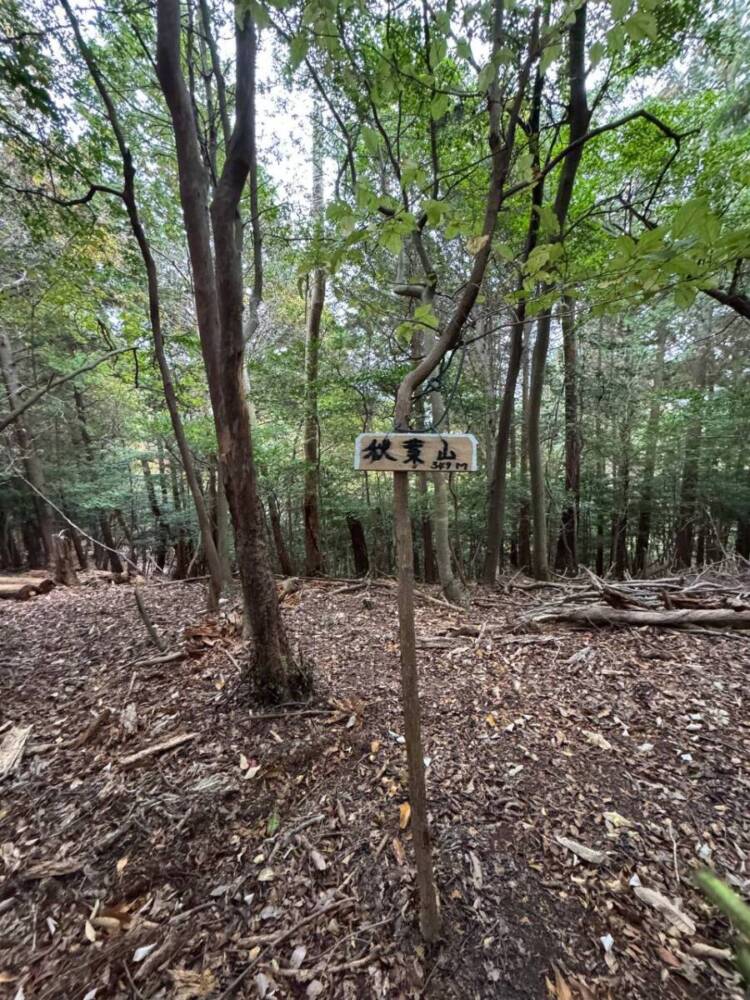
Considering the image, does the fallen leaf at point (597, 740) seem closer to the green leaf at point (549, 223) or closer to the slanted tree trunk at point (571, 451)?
the green leaf at point (549, 223)

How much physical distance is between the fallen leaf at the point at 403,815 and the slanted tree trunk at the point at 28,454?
7.62m

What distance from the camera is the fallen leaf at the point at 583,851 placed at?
1703 mm

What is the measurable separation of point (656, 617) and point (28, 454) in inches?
→ 415

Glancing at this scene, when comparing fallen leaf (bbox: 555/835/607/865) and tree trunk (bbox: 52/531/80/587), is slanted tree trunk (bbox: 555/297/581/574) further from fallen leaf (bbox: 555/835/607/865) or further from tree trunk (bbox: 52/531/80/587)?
tree trunk (bbox: 52/531/80/587)

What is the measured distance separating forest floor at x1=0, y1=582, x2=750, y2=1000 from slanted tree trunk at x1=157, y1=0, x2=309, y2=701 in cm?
38

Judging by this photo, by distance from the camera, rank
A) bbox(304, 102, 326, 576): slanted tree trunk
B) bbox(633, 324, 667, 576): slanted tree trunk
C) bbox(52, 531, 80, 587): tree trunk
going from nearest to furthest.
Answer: bbox(304, 102, 326, 576): slanted tree trunk → bbox(52, 531, 80, 587): tree trunk → bbox(633, 324, 667, 576): slanted tree trunk

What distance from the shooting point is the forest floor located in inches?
56.0

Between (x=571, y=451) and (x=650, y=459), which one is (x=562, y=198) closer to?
(x=571, y=451)

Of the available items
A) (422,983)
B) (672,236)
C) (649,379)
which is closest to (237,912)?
(422,983)

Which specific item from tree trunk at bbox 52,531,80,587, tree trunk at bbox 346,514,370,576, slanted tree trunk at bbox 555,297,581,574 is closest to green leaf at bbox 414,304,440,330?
tree trunk at bbox 346,514,370,576

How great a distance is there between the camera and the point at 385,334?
21.9 ft

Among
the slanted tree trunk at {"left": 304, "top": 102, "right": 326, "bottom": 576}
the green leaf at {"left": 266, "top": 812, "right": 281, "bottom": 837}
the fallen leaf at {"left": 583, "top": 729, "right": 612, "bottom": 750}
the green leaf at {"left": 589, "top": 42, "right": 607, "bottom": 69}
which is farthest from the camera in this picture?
the slanted tree trunk at {"left": 304, "top": 102, "right": 326, "bottom": 576}

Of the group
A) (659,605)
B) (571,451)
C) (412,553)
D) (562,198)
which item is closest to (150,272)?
(562,198)

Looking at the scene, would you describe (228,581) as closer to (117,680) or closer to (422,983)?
(117,680)
